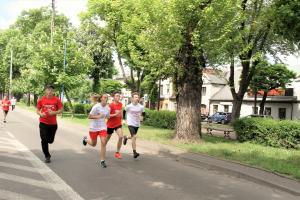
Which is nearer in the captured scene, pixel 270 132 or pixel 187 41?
pixel 187 41

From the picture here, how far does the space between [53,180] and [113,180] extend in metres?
1.15

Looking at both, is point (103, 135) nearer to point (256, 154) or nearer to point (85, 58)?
point (256, 154)

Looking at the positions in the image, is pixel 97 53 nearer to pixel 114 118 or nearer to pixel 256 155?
pixel 256 155

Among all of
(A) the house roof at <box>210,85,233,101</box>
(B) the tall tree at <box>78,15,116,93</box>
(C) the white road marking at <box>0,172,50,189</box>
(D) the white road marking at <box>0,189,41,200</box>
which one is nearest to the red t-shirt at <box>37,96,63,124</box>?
(C) the white road marking at <box>0,172,50,189</box>

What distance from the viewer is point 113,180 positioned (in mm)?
8586

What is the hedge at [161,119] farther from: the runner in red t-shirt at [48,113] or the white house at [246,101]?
the runner in red t-shirt at [48,113]

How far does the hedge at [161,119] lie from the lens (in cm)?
2402

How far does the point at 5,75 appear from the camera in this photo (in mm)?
82875

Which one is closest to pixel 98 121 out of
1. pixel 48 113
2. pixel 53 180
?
pixel 48 113

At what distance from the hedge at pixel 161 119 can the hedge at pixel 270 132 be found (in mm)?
6509

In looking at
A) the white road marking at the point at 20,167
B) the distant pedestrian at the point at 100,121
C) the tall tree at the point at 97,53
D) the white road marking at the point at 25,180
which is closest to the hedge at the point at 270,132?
the distant pedestrian at the point at 100,121

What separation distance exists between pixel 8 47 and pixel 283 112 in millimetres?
51099

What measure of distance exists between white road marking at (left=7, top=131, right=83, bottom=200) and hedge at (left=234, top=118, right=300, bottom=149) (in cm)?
878

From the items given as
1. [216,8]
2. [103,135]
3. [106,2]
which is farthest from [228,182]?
[106,2]
